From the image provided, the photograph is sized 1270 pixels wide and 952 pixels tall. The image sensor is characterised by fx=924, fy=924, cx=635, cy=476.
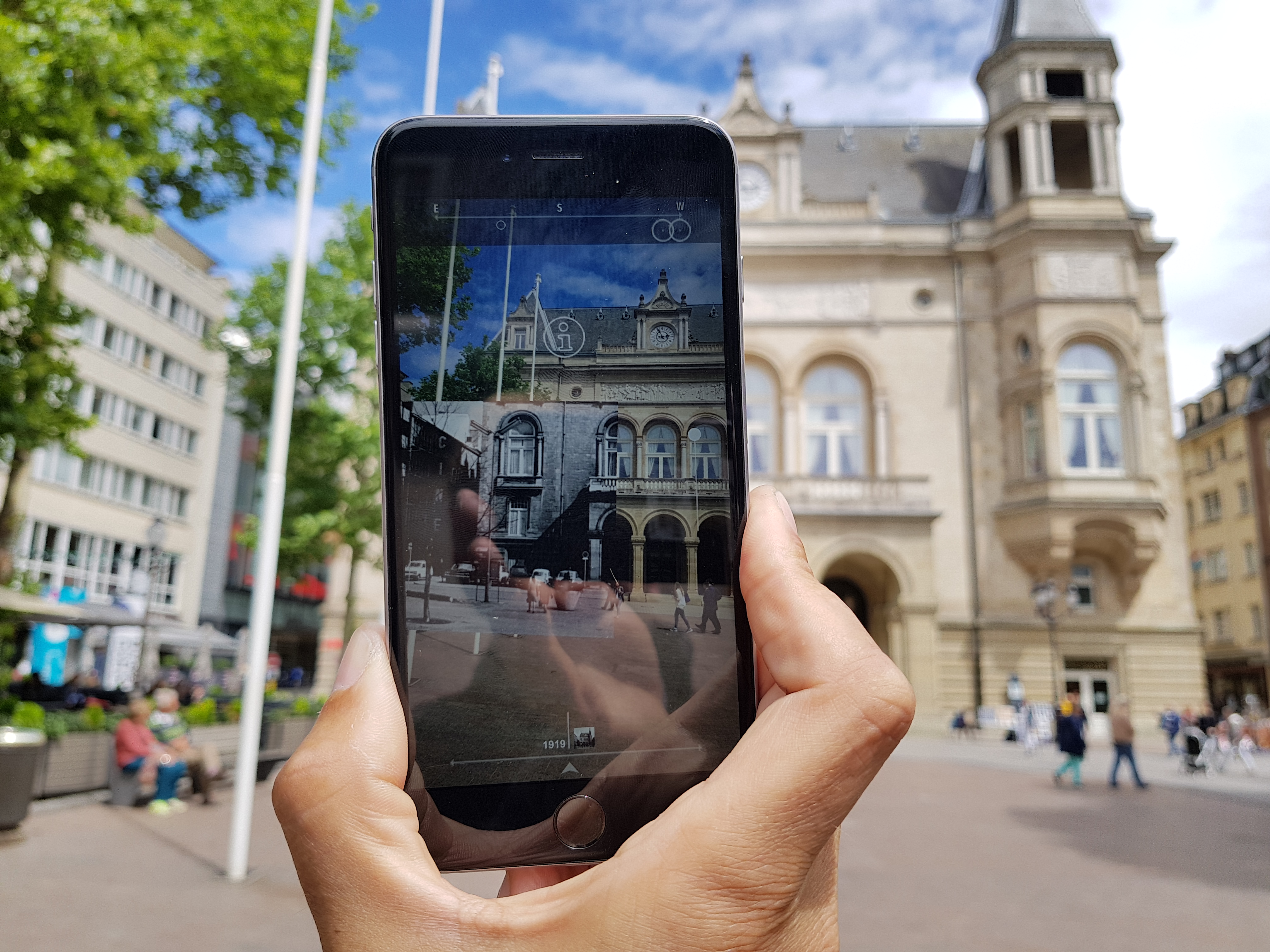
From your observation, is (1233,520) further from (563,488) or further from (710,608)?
(563,488)

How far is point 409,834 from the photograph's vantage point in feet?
4.70

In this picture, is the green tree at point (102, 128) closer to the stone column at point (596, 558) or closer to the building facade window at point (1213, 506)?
the stone column at point (596, 558)

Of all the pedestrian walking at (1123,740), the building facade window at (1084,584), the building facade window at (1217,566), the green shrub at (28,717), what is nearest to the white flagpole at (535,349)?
the green shrub at (28,717)

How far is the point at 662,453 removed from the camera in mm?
1909

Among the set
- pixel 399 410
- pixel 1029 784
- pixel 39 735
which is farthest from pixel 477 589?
pixel 1029 784

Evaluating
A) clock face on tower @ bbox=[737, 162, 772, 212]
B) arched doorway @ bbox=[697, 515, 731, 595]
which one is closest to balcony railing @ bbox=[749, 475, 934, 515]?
clock face on tower @ bbox=[737, 162, 772, 212]

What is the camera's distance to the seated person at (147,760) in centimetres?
1179

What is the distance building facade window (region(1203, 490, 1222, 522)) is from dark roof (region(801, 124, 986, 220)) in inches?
1055

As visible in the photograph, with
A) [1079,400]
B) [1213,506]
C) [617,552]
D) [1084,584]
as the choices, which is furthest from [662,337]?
[1213,506]

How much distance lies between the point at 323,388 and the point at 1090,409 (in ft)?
79.7

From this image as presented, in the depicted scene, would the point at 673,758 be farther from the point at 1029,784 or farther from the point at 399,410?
the point at 1029,784

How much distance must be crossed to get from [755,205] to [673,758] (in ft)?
110

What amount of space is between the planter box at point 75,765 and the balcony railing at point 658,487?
12.6 meters

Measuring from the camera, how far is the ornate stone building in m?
29.6
